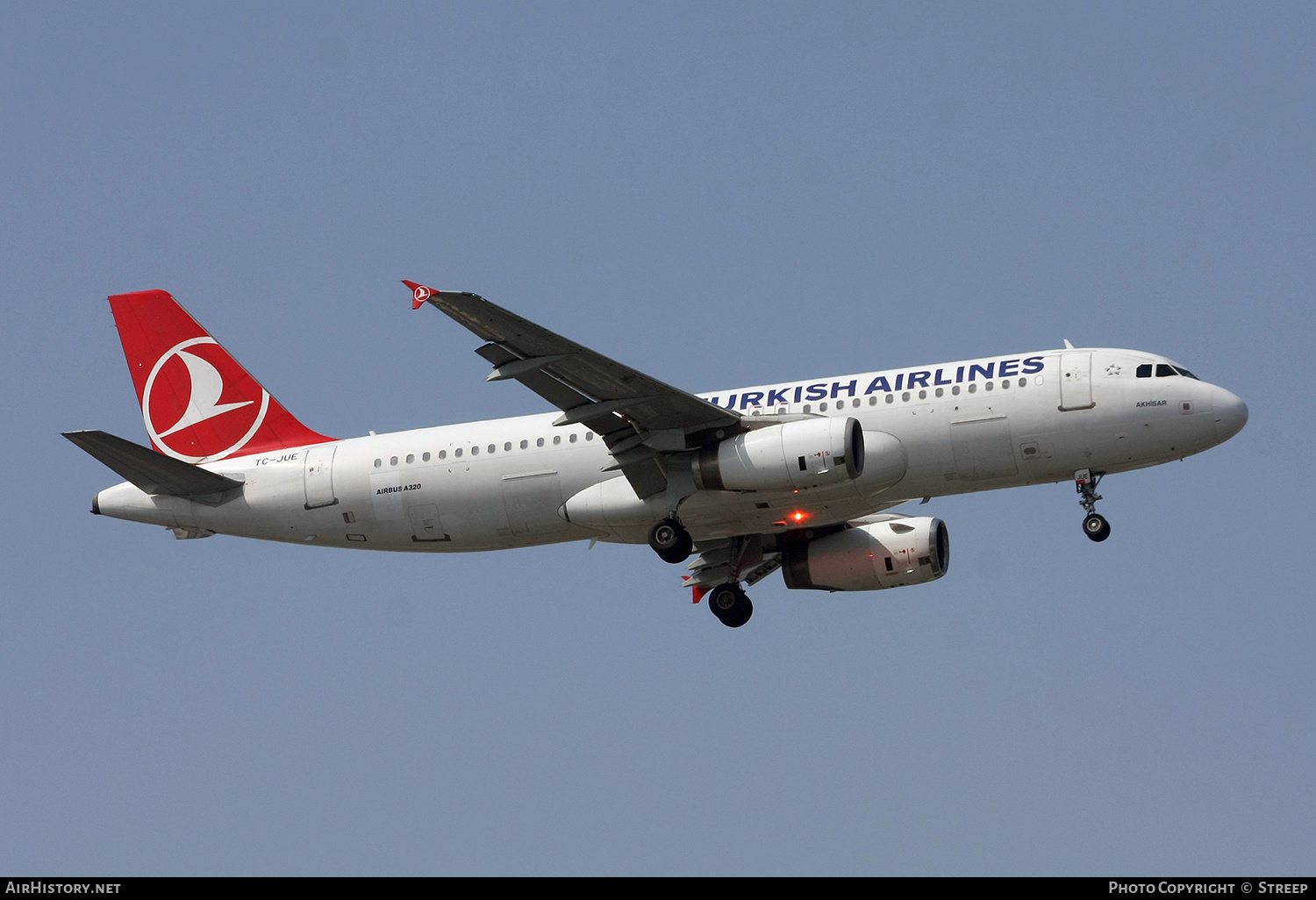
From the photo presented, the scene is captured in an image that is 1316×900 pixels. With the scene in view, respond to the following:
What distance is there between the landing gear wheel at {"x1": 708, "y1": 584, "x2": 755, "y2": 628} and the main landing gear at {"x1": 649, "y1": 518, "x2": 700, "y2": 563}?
4906 mm

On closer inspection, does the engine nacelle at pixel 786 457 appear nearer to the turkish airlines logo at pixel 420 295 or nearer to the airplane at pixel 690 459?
the airplane at pixel 690 459

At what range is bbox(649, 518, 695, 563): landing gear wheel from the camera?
39594mm

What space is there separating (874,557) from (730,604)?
13.2 ft

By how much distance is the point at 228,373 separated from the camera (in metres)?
45.9

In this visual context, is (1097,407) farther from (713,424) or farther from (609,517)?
(609,517)

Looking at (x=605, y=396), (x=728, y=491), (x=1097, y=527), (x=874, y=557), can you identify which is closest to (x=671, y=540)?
(x=728, y=491)

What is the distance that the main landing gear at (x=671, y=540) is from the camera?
130 feet

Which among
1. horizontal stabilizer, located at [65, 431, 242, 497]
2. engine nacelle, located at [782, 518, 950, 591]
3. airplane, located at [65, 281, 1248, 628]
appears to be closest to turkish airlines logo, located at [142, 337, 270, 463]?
airplane, located at [65, 281, 1248, 628]

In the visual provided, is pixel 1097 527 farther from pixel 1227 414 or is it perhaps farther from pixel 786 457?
pixel 786 457

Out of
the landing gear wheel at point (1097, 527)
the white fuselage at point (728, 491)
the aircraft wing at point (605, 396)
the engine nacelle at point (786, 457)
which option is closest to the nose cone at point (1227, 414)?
the white fuselage at point (728, 491)

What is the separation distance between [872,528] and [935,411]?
6.42 m
